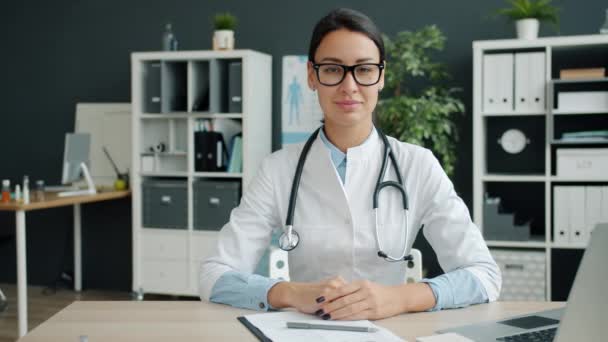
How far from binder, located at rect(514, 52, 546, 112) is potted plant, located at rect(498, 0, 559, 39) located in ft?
0.42

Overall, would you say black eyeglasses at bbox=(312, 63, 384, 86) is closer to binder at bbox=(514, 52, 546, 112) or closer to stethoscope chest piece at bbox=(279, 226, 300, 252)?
stethoscope chest piece at bbox=(279, 226, 300, 252)

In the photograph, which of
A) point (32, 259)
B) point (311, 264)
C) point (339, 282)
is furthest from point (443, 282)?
point (32, 259)

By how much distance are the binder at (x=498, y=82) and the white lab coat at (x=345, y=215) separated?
220 centimetres

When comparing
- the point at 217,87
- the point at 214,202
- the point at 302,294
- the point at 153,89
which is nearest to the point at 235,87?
the point at 217,87

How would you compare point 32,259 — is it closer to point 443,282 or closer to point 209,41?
point 209,41

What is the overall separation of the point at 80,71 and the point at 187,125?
1137mm

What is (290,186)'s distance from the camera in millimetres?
1837

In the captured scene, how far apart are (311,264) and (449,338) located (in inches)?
24.8

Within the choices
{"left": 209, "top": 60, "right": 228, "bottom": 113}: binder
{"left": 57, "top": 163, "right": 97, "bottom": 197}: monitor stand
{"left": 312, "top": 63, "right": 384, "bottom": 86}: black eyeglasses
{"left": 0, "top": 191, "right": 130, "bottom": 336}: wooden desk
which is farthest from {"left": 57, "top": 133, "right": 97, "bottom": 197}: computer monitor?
{"left": 312, "top": 63, "right": 384, "bottom": 86}: black eyeglasses

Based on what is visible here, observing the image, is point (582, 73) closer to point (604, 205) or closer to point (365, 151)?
point (604, 205)

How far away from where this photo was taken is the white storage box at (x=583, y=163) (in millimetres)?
3736

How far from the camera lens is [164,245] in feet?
15.0

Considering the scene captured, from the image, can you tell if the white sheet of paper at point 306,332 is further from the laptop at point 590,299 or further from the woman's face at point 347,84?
the woman's face at point 347,84

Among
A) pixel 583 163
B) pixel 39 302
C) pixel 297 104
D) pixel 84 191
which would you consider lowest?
pixel 39 302
